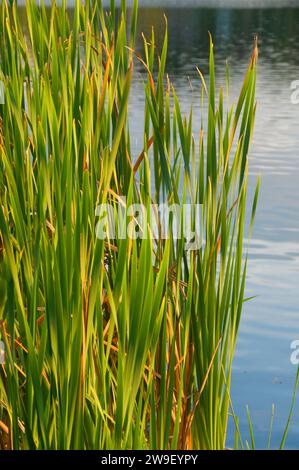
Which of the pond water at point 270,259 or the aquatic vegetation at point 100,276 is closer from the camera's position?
the aquatic vegetation at point 100,276

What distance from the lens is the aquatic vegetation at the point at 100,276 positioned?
2020 millimetres

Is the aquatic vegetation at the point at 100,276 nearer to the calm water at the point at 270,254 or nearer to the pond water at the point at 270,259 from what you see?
the calm water at the point at 270,254

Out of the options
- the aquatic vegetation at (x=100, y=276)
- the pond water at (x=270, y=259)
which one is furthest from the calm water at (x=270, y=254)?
the aquatic vegetation at (x=100, y=276)

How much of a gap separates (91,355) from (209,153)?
1.99 feet

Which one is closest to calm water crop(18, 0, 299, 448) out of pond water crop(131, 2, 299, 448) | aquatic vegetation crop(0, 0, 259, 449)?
pond water crop(131, 2, 299, 448)

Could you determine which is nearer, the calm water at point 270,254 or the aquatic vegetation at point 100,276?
the aquatic vegetation at point 100,276

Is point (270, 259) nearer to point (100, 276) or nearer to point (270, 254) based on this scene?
point (270, 254)

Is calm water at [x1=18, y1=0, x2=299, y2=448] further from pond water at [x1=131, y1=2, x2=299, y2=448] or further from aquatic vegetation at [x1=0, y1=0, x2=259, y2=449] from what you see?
aquatic vegetation at [x1=0, y1=0, x2=259, y2=449]

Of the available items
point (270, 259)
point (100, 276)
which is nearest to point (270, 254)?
point (270, 259)

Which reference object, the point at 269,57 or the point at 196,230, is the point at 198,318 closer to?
the point at 196,230

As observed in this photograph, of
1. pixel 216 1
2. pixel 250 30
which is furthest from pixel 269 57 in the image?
pixel 216 1

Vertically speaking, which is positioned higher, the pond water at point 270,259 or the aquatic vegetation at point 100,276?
the aquatic vegetation at point 100,276

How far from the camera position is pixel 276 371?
515 centimetres

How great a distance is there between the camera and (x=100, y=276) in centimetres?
211
